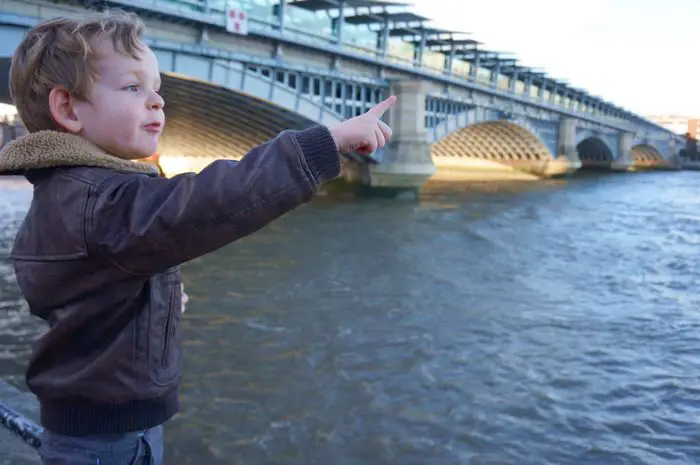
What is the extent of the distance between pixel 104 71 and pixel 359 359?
15.3 feet

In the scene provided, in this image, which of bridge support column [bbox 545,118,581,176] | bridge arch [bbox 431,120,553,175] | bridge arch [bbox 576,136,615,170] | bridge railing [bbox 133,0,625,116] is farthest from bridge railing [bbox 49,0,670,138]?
bridge arch [bbox 576,136,615,170]

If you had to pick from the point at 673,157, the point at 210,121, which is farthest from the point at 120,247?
the point at 673,157

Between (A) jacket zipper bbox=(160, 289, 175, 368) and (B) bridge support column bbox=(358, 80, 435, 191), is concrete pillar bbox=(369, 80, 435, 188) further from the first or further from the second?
(A) jacket zipper bbox=(160, 289, 175, 368)

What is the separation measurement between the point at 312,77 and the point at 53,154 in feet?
60.1

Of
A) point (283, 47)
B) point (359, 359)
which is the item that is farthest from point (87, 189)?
point (283, 47)

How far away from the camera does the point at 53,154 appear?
3.89 ft

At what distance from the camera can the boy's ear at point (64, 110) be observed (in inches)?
47.9

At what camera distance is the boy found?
1.08 metres

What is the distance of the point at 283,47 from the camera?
731 inches

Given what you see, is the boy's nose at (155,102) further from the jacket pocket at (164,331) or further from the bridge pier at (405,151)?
the bridge pier at (405,151)

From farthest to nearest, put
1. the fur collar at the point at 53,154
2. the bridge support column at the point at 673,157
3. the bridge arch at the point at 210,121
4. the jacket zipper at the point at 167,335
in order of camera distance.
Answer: the bridge support column at the point at 673,157 < the bridge arch at the point at 210,121 < the jacket zipper at the point at 167,335 < the fur collar at the point at 53,154

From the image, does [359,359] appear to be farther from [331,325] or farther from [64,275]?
[64,275]

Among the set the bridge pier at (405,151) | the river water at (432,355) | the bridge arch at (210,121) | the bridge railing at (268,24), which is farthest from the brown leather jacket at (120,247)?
the bridge pier at (405,151)

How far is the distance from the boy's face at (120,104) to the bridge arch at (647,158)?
5855 centimetres
